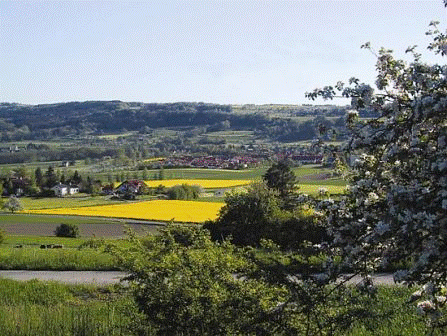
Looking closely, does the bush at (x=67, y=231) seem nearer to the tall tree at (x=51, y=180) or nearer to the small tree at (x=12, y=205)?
the small tree at (x=12, y=205)

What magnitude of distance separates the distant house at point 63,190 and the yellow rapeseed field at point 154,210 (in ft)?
54.8

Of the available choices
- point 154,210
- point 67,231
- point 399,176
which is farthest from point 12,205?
point 399,176

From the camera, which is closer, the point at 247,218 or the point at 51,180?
the point at 247,218

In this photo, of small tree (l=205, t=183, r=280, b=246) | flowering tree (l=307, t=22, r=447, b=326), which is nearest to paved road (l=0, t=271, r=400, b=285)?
small tree (l=205, t=183, r=280, b=246)

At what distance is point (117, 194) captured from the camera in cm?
7825

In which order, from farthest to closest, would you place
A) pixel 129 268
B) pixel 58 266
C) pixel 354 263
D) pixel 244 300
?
pixel 58 266 → pixel 129 268 → pixel 244 300 → pixel 354 263

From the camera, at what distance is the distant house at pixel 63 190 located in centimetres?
8634

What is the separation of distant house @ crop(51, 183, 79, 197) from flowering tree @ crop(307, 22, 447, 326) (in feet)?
270

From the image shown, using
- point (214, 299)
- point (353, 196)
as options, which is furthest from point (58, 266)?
point (353, 196)

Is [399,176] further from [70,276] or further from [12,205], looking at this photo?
[12,205]

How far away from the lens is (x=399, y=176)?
21.9ft

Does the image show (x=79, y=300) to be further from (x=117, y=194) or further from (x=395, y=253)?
(x=117, y=194)

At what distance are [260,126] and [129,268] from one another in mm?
181241

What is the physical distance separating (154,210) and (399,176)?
54.3 meters
